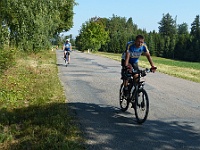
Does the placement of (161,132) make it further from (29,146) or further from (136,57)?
(29,146)

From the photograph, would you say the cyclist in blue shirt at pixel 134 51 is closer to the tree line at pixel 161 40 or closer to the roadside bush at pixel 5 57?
the roadside bush at pixel 5 57

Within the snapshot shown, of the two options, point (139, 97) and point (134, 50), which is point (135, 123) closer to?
point (139, 97)

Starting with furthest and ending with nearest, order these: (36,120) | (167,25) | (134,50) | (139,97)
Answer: (167,25) → (134,50) → (139,97) → (36,120)

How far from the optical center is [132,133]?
541 cm

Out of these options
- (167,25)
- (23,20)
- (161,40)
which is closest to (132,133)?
(23,20)

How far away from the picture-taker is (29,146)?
4.58 meters

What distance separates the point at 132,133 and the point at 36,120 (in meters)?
2.16

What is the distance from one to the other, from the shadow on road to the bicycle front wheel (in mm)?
159

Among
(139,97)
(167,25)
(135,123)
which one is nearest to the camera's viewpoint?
(135,123)

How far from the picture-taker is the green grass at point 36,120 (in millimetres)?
4699

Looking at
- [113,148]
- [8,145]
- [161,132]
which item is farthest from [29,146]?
[161,132]

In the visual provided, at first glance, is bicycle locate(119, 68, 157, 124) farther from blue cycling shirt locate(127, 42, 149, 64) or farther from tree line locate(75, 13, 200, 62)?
tree line locate(75, 13, 200, 62)

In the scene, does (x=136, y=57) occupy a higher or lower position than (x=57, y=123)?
higher

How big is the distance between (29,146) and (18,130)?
994mm
